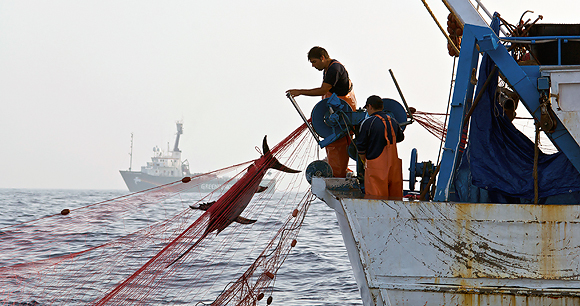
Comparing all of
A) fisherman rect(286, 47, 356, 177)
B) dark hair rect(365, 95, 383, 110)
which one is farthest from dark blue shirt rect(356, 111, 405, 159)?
fisherman rect(286, 47, 356, 177)

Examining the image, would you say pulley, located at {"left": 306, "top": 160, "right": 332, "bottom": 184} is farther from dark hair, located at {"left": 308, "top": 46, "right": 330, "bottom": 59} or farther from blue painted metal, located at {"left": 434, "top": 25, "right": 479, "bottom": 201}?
blue painted metal, located at {"left": 434, "top": 25, "right": 479, "bottom": 201}

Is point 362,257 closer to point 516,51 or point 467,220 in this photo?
point 467,220

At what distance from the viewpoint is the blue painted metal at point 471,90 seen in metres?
4.05

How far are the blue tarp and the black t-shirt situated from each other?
5.01 feet

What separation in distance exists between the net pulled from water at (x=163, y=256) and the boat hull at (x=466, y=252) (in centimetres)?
197

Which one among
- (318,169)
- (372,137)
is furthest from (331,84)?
(372,137)

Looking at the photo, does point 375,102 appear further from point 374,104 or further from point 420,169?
point 420,169

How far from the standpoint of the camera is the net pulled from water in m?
5.22

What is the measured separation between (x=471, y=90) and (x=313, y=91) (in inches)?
68.5

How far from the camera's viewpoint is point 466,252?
151 inches

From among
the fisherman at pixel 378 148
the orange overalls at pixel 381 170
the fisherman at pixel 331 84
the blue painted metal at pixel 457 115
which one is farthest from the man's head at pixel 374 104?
the fisherman at pixel 331 84

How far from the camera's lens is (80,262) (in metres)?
10.5

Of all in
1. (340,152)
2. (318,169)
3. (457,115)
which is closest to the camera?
(457,115)

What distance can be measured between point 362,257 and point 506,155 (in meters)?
1.70
